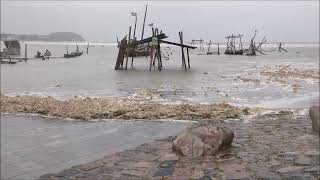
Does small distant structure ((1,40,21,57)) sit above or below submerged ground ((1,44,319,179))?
above

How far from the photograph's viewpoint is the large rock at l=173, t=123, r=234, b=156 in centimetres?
776

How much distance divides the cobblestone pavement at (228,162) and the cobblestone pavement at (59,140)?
0.46 m

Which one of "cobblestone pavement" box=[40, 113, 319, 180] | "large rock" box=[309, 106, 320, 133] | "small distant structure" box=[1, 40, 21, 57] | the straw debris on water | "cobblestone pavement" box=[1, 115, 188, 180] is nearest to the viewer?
"cobblestone pavement" box=[40, 113, 319, 180]

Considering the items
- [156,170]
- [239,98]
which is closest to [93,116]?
[156,170]

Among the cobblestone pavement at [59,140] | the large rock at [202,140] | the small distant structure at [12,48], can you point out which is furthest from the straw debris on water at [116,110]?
the small distant structure at [12,48]

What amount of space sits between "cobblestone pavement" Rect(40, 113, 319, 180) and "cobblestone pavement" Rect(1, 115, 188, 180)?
1.50 feet

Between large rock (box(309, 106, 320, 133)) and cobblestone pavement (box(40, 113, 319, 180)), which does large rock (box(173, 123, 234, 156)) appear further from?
large rock (box(309, 106, 320, 133))

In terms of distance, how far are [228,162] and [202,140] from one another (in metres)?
0.73

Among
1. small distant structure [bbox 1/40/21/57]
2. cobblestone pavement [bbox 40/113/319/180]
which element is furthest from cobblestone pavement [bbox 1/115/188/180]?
small distant structure [bbox 1/40/21/57]

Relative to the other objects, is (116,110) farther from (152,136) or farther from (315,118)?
(315,118)

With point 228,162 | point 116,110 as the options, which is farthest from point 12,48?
point 228,162

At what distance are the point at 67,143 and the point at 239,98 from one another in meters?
9.04

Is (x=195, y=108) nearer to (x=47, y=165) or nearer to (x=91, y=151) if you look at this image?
(x=91, y=151)

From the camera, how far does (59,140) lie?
376 inches
